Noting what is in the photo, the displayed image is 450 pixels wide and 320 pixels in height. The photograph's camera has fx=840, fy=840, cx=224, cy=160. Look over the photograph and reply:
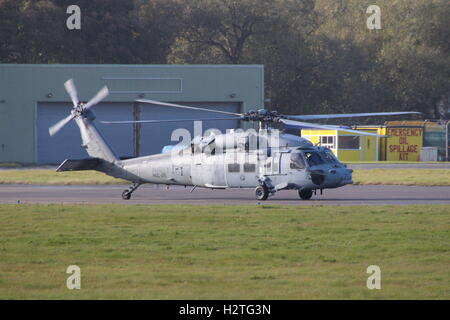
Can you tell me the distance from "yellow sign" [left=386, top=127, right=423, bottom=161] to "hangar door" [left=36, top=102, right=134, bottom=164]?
1904 centimetres

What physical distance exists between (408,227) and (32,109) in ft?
142

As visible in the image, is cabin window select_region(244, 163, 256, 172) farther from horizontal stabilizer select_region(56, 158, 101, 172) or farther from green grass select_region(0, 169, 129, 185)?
green grass select_region(0, 169, 129, 185)

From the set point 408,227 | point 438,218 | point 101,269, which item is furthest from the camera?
point 438,218

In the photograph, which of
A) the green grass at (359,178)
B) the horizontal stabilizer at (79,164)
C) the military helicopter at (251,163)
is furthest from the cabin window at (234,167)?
the green grass at (359,178)

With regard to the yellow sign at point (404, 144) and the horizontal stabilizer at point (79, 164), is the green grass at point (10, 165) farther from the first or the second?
the yellow sign at point (404, 144)

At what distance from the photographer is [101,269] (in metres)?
13.6

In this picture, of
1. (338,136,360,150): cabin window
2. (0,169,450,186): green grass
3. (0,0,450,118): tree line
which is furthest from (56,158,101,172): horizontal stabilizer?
(0,0,450,118): tree line

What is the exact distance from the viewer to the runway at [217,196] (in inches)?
1041

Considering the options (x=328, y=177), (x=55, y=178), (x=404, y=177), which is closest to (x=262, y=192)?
(x=328, y=177)

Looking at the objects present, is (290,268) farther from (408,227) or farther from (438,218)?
(438,218)

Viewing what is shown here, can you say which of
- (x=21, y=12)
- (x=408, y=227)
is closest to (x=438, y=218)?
(x=408, y=227)
